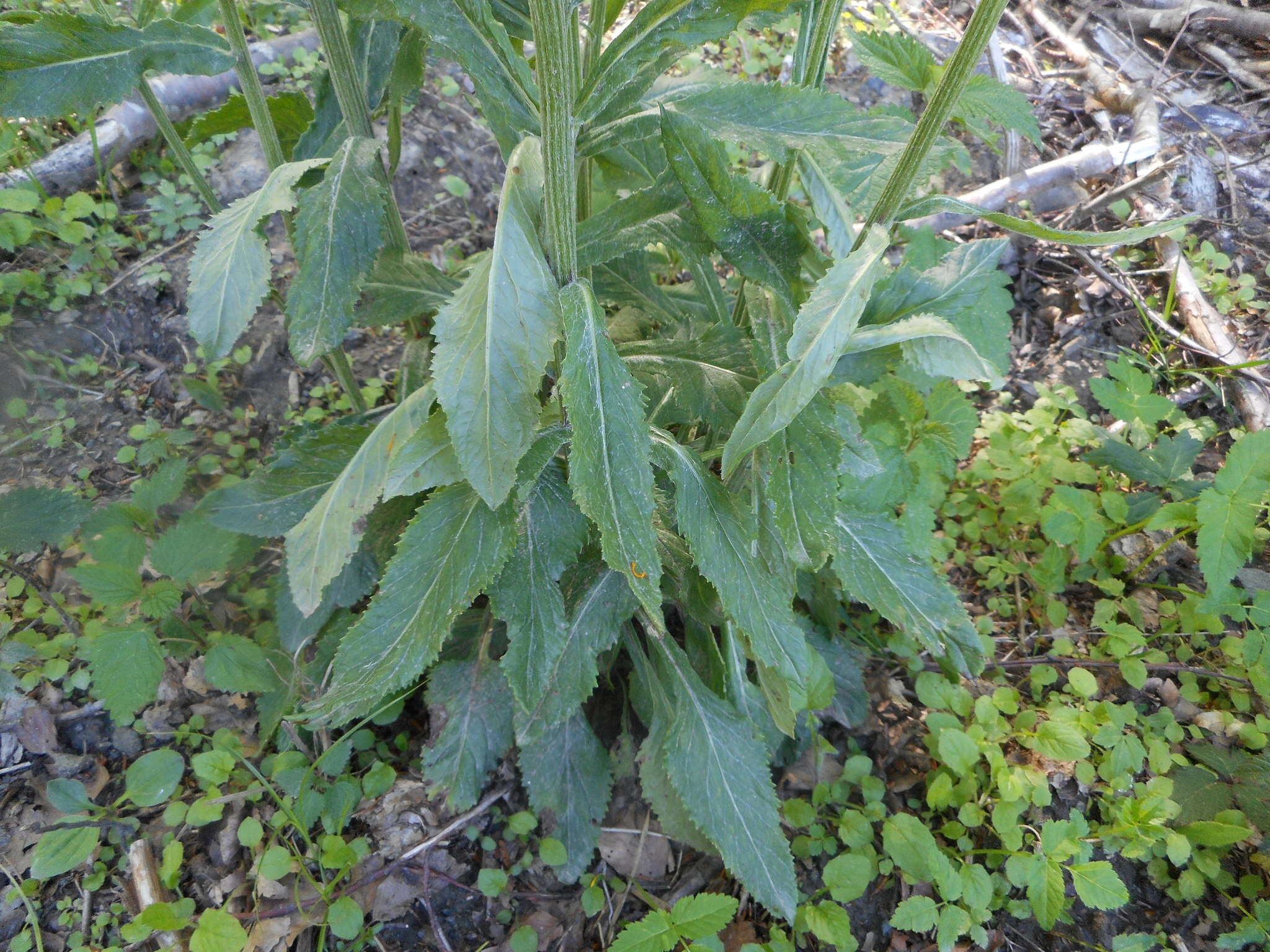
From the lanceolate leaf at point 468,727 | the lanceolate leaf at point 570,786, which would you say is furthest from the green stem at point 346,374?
the lanceolate leaf at point 570,786

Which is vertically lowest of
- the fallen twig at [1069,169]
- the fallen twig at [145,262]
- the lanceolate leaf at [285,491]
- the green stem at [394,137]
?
the lanceolate leaf at [285,491]

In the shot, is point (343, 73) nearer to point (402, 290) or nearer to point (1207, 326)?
point (402, 290)

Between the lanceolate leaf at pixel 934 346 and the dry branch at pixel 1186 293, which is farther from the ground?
the lanceolate leaf at pixel 934 346

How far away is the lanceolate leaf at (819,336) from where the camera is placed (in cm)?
106

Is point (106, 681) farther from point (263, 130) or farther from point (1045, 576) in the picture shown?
point (1045, 576)

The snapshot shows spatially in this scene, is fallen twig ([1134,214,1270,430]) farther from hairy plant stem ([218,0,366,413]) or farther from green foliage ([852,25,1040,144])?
hairy plant stem ([218,0,366,413])

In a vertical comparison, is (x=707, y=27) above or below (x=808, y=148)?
above

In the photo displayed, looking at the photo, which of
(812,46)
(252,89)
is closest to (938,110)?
(812,46)

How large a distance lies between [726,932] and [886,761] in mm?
647

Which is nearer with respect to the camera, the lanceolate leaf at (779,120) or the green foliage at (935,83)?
the lanceolate leaf at (779,120)

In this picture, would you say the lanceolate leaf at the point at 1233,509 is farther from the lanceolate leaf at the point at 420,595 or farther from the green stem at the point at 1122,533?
the lanceolate leaf at the point at 420,595

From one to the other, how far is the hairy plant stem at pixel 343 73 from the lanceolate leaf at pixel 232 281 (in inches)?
8.8

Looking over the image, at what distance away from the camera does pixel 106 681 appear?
1725mm

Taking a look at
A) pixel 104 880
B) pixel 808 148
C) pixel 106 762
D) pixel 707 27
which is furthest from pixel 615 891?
pixel 707 27
